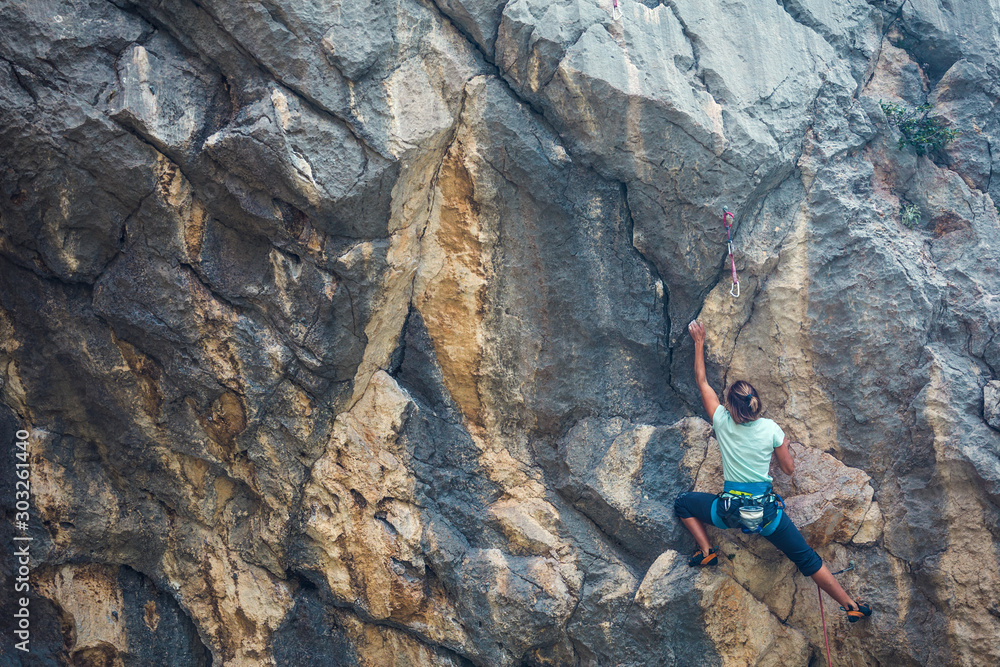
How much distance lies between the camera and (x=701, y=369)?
472 centimetres

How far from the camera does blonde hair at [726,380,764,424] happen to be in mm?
4301

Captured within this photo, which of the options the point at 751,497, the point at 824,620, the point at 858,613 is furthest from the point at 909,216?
the point at 824,620

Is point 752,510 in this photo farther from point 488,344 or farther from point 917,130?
point 917,130

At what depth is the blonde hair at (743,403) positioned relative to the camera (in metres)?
4.30

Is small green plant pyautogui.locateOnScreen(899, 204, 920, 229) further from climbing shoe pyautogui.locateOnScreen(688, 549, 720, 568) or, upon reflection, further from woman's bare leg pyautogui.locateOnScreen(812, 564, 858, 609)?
climbing shoe pyautogui.locateOnScreen(688, 549, 720, 568)

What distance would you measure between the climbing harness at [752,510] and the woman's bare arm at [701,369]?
0.57 metres

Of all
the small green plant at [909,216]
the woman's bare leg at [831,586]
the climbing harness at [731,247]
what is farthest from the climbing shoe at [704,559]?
the small green plant at [909,216]

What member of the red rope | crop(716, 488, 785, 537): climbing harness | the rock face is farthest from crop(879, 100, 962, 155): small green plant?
the red rope

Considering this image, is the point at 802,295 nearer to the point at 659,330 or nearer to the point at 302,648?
the point at 659,330

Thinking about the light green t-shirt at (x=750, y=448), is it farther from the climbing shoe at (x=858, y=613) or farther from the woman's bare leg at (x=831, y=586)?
the climbing shoe at (x=858, y=613)

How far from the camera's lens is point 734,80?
4590mm

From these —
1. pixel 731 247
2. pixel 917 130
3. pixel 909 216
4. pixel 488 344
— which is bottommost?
pixel 488 344

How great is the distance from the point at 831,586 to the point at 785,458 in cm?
81

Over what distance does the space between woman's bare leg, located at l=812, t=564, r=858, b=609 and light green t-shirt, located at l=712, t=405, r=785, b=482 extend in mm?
681
